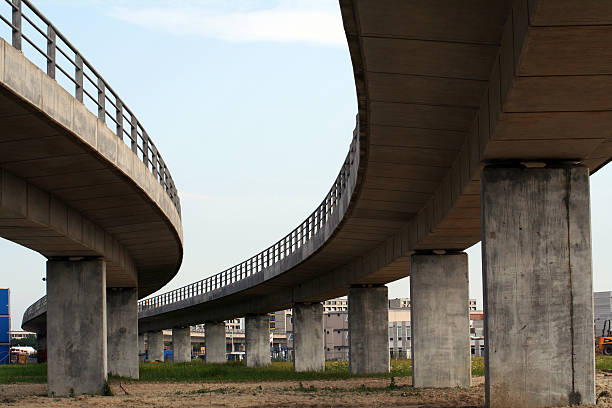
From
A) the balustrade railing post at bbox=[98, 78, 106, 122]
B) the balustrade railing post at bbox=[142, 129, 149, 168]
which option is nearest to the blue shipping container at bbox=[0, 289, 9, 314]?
the balustrade railing post at bbox=[142, 129, 149, 168]

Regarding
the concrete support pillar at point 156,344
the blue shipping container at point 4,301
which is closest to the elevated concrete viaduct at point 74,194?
the blue shipping container at point 4,301

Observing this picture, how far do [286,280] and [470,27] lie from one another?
3784cm

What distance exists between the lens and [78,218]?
986 inches

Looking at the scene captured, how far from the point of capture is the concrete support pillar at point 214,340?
86.2 meters

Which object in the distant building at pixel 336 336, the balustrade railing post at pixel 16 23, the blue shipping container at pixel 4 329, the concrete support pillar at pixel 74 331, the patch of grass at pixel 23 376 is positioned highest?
the balustrade railing post at pixel 16 23

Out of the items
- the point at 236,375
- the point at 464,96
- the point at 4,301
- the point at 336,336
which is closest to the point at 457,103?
the point at 464,96

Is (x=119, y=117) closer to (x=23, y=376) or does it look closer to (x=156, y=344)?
(x=23, y=376)

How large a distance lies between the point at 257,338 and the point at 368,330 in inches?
1222

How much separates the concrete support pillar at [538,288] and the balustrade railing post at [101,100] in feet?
28.1

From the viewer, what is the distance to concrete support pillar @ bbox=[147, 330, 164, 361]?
347 feet

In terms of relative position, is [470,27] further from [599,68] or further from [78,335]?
[78,335]

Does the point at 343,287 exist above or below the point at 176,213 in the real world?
below

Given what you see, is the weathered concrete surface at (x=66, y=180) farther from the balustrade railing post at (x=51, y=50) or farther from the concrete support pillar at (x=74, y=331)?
the concrete support pillar at (x=74, y=331)

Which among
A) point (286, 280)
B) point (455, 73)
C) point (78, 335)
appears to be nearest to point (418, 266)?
point (78, 335)
